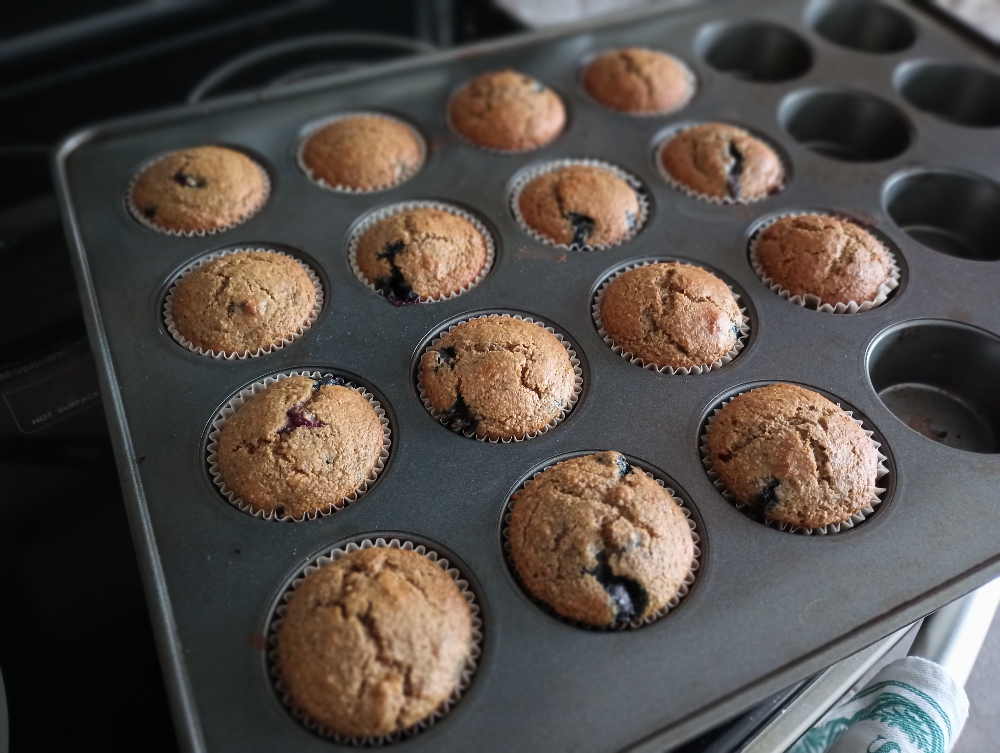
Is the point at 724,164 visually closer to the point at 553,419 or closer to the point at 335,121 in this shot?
the point at 553,419

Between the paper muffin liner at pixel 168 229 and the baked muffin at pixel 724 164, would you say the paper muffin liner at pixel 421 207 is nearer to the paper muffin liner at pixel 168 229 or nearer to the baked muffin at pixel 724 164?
the paper muffin liner at pixel 168 229

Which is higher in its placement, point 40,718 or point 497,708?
point 497,708

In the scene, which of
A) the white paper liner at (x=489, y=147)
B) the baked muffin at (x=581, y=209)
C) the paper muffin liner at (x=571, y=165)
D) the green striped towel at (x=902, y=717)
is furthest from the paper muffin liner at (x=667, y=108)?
the green striped towel at (x=902, y=717)

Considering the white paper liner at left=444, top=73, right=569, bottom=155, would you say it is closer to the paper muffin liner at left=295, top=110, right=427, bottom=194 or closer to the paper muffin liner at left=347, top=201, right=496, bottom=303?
the paper muffin liner at left=295, top=110, right=427, bottom=194

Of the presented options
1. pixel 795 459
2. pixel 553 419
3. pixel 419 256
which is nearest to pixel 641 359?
pixel 553 419

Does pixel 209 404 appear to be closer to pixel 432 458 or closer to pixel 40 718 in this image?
pixel 432 458

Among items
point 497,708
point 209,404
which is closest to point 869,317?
point 497,708
